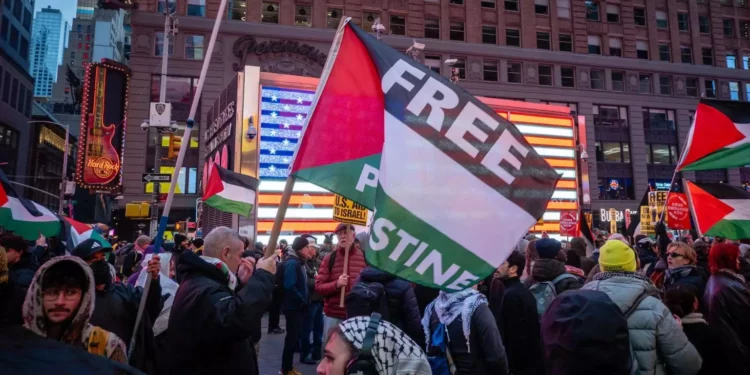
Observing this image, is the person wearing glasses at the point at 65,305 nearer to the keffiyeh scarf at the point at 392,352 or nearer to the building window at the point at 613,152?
the keffiyeh scarf at the point at 392,352

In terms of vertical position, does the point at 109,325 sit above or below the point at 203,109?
below

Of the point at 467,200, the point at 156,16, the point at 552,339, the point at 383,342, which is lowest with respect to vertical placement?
the point at 552,339

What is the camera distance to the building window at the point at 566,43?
4136 centimetres

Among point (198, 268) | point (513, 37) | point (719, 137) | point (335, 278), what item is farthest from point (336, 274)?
point (513, 37)

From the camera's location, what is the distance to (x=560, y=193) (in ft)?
79.1

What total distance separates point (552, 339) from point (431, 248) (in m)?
0.99

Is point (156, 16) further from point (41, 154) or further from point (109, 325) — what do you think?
point (41, 154)

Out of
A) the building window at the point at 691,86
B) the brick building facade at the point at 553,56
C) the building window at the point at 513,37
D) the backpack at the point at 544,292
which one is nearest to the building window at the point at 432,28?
the brick building facade at the point at 553,56

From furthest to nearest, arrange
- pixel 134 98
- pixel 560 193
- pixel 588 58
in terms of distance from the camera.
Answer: pixel 588 58 < pixel 134 98 < pixel 560 193

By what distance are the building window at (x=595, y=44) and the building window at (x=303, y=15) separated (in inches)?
917

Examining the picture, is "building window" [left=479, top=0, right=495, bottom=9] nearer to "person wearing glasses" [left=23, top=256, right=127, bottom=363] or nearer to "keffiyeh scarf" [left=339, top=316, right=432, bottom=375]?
"person wearing glasses" [left=23, top=256, right=127, bottom=363]

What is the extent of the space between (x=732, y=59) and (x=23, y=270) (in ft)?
189

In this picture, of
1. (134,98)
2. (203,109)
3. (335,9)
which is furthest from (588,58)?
(134,98)

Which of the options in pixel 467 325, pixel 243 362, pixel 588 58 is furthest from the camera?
pixel 588 58
